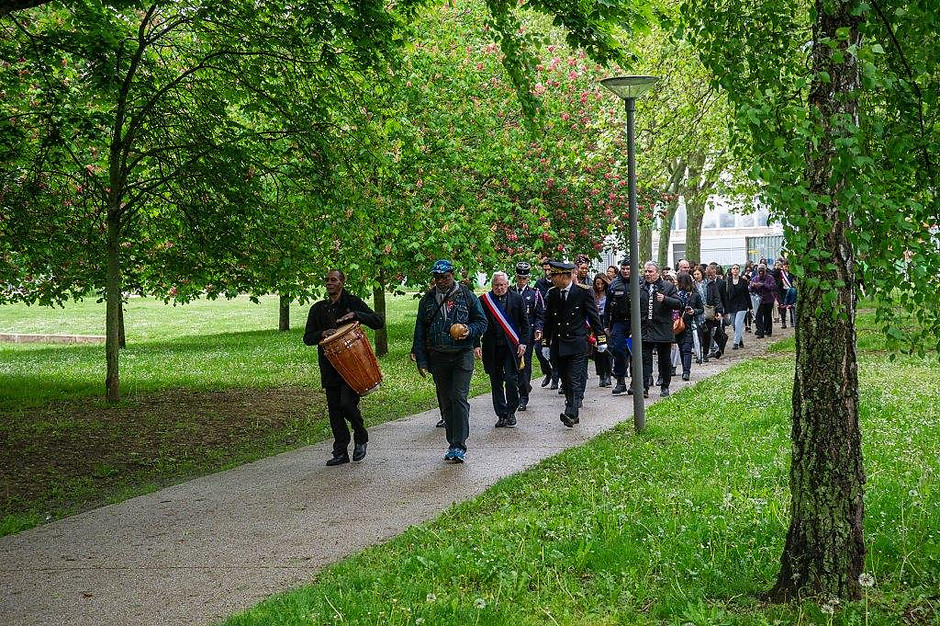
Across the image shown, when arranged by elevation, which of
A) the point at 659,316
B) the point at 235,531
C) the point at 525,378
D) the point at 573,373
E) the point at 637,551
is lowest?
the point at 235,531

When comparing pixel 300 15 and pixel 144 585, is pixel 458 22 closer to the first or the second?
pixel 300 15

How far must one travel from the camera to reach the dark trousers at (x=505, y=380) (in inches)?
486

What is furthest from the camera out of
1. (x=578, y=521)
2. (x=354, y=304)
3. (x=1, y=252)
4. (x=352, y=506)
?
(x=1, y=252)

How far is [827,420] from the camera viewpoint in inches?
182

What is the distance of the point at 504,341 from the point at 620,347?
3.21 meters

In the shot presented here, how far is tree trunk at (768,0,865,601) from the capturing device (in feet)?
14.5

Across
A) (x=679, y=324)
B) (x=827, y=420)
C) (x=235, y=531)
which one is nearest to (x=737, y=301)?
(x=679, y=324)

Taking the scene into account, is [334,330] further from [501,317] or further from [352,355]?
[501,317]

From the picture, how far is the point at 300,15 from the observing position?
12.0m

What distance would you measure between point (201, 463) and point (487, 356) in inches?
159

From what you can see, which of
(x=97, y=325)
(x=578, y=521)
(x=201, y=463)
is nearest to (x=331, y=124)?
(x=201, y=463)

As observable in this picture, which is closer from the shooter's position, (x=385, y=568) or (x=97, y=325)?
(x=385, y=568)

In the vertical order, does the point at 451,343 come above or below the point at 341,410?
above

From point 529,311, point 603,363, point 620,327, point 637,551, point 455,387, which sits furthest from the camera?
point 603,363
